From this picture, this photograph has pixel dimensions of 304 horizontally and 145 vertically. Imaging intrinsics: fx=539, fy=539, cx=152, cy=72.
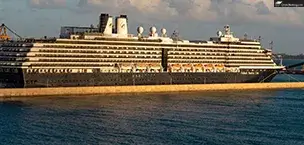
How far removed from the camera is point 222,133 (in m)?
47.5

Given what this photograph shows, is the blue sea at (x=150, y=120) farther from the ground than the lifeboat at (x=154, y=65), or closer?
closer

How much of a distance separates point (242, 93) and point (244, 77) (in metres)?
11.3

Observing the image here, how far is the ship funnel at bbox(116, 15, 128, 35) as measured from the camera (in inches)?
3593

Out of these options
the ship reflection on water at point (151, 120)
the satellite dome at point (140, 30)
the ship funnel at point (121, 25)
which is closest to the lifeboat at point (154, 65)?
the satellite dome at point (140, 30)

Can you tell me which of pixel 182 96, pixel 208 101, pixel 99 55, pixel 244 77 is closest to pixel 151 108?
pixel 208 101

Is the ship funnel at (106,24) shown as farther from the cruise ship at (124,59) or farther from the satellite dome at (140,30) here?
the satellite dome at (140,30)

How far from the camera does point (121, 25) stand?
91.4m

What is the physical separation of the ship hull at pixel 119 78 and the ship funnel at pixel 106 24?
884 cm

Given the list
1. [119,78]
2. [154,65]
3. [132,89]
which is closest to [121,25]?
[154,65]

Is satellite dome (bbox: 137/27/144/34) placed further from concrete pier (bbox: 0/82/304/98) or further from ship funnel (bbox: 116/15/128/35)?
concrete pier (bbox: 0/82/304/98)

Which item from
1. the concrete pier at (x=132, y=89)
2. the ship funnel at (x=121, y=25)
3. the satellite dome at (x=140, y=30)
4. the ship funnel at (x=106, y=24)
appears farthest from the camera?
the satellite dome at (x=140, y=30)

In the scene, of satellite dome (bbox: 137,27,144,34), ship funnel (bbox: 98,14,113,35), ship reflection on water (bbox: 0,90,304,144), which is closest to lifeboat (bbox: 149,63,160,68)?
satellite dome (bbox: 137,27,144,34)

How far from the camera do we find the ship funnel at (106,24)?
89750mm

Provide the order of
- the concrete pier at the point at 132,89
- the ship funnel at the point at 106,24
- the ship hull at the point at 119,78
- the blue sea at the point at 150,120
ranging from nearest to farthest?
the blue sea at the point at 150,120 < the concrete pier at the point at 132,89 < the ship hull at the point at 119,78 < the ship funnel at the point at 106,24
